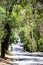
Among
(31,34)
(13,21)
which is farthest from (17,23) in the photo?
(31,34)

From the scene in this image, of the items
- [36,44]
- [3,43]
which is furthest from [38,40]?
[3,43]

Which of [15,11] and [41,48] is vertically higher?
[15,11]

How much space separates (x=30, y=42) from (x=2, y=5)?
26830 mm

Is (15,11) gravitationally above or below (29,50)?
above

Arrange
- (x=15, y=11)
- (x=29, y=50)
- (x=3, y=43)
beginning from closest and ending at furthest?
(x=15, y=11), (x=3, y=43), (x=29, y=50)

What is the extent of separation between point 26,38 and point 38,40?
96.2 inches

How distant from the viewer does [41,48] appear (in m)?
52.5

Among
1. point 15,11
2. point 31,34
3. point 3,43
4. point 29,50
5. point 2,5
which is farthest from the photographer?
point 29,50

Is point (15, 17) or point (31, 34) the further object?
point (31, 34)

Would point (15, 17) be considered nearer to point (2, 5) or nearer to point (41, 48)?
point (2, 5)

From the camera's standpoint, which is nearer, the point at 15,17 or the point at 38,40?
the point at 15,17

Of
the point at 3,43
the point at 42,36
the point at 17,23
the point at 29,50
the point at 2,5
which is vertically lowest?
the point at 29,50

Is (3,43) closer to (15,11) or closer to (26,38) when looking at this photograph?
(15,11)

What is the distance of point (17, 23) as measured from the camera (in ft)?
85.3
